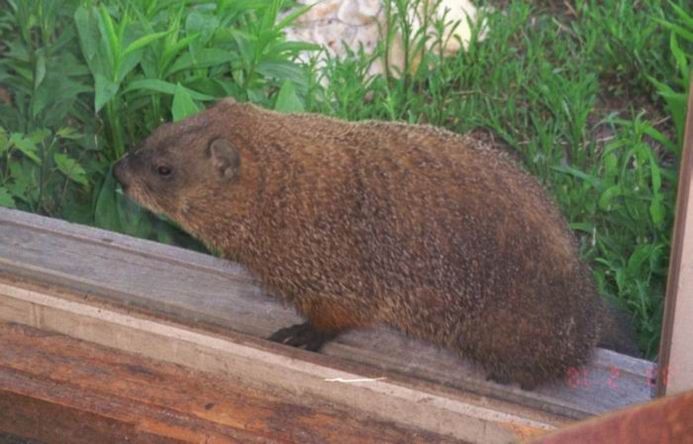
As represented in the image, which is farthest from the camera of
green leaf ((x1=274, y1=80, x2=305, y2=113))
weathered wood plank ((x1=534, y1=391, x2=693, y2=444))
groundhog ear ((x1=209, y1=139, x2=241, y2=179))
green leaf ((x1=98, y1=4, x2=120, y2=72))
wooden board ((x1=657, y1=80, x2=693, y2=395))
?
green leaf ((x1=274, y1=80, x2=305, y2=113))

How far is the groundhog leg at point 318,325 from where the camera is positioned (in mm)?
2148

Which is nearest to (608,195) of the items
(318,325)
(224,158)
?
(318,325)

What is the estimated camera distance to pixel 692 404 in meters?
1.01

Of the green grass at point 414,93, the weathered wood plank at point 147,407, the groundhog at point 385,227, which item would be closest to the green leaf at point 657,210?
the green grass at point 414,93

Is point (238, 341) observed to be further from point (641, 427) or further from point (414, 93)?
point (641, 427)

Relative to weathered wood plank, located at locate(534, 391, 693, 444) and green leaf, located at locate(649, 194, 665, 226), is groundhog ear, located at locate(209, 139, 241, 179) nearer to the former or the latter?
green leaf, located at locate(649, 194, 665, 226)

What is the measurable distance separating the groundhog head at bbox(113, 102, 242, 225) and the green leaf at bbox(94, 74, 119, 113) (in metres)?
0.13

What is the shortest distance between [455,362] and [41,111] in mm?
902

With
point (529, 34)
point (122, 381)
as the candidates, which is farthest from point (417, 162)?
point (122, 381)

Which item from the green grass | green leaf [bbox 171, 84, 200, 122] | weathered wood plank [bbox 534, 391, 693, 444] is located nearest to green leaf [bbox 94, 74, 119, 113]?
the green grass

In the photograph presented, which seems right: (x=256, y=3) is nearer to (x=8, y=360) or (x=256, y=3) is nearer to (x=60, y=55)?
(x=60, y=55)

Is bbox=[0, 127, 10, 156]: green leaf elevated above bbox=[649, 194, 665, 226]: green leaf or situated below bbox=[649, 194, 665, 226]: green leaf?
above

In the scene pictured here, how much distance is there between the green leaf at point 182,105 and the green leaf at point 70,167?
0.21 meters

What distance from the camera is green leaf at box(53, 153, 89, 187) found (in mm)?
2320
